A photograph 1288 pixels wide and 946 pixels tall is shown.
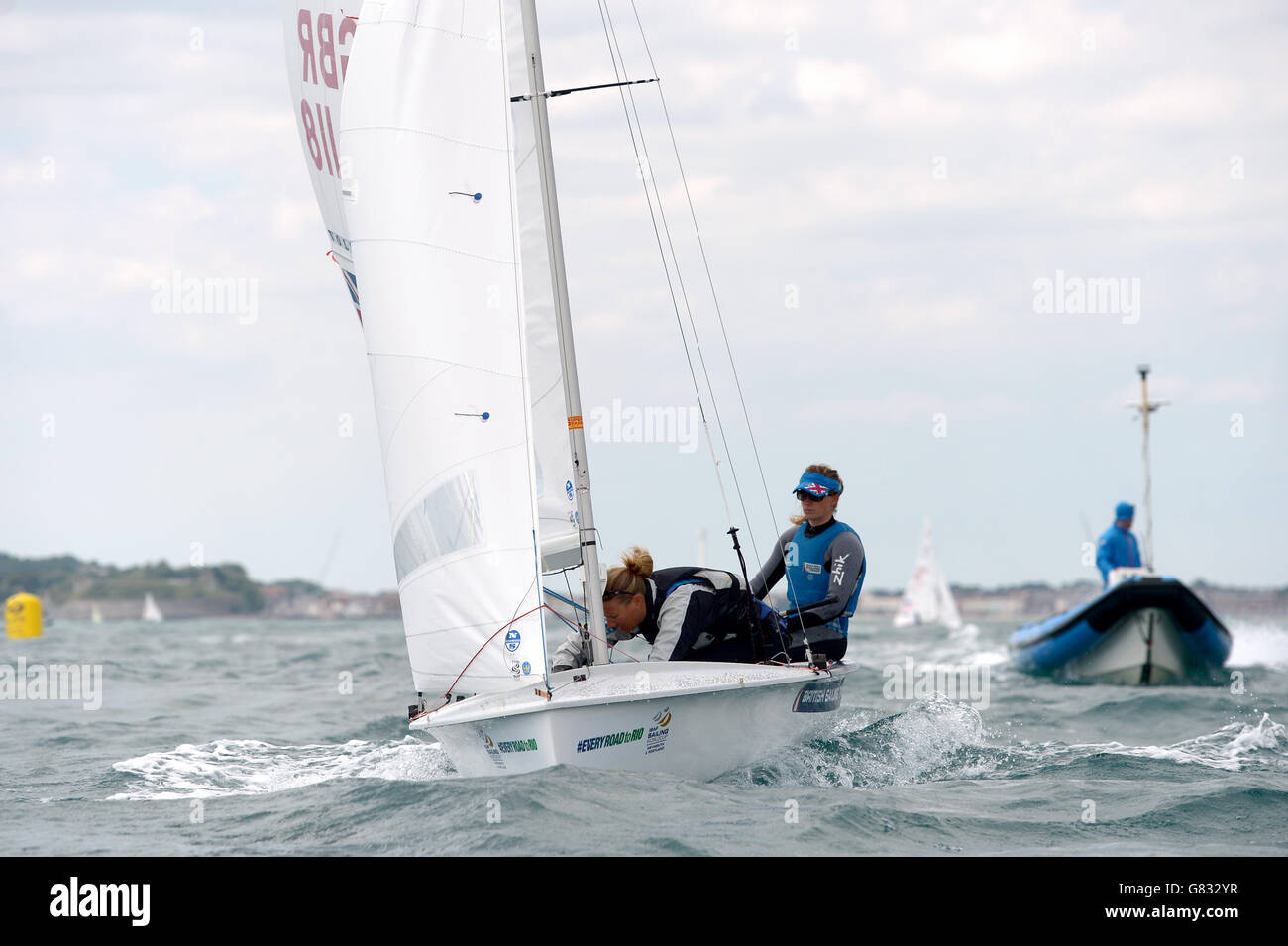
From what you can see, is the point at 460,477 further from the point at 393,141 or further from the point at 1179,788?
the point at 1179,788

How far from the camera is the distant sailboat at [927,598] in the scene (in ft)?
148

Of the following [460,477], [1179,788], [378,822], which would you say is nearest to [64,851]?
[378,822]

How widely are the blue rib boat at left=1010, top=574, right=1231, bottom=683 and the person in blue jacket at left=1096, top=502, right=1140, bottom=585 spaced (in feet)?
2.61

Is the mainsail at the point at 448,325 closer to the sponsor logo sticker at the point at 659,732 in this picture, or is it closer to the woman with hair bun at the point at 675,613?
the sponsor logo sticker at the point at 659,732

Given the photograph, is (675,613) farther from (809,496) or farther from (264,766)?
(264,766)

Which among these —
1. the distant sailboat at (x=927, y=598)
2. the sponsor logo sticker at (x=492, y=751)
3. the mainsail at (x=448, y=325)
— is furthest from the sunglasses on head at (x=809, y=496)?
the distant sailboat at (x=927, y=598)

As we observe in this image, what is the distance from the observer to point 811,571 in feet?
23.2

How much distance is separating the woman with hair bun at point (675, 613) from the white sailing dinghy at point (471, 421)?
239 millimetres

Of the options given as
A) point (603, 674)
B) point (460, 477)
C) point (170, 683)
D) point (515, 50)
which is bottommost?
point (170, 683)

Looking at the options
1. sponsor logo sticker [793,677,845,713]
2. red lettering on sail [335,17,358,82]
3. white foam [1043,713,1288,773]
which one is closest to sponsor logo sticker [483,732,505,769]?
sponsor logo sticker [793,677,845,713]

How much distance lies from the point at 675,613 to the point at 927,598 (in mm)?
40655

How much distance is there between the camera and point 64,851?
16.0 ft
